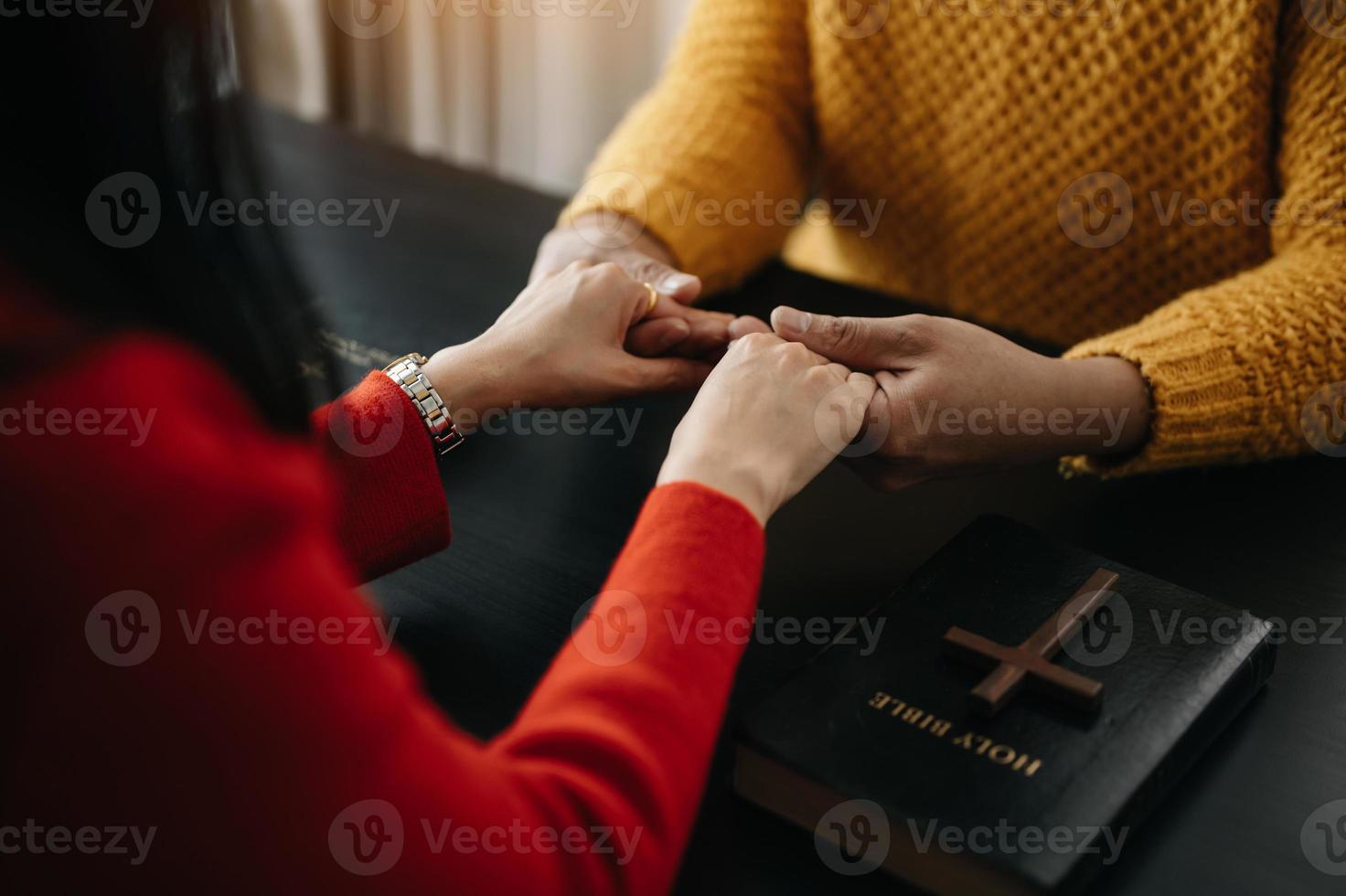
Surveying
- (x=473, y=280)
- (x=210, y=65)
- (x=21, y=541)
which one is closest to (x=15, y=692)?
(x=21, y=541)

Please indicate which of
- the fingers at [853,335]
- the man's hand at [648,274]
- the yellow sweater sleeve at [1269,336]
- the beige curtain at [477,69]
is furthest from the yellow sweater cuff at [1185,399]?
the beige curtain at [477,69]

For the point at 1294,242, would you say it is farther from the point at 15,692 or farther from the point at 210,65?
the point at 15,692

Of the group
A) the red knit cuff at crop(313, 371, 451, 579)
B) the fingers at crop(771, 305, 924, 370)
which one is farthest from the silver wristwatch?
the fingers at crop(771, 305, 924, 370)

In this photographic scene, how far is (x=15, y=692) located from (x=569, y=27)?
2.16 metres

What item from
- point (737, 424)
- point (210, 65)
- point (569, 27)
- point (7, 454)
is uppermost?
point (210, 65)

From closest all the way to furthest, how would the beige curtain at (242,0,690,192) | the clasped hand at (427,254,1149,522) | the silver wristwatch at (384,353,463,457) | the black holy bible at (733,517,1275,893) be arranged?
the black holy bible at (733,517,1275,893)
the clasped hand at (427,254,1149,522)
the silver wristwatch at (384,353,463,457)
the beige curtain at (242,0,690,192)

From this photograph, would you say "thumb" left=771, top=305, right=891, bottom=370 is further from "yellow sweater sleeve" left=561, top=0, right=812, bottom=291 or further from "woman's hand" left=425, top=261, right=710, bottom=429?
"yellow sweater sleeve" left=561, top=0, right=812, bottom=291

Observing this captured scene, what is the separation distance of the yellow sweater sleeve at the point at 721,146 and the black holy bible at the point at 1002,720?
21.1 inches

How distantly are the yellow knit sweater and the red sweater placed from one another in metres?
0.63

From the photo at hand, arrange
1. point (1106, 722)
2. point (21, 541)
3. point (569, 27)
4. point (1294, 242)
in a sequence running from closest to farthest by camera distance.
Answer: point (21, 541) → point (1106, 722) → point (1294, 242) → point (569, 27)

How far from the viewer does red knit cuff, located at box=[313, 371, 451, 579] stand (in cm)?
75

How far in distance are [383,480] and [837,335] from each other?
1.15 feet

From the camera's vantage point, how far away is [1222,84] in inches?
40.0

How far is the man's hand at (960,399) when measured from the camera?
824 mm
